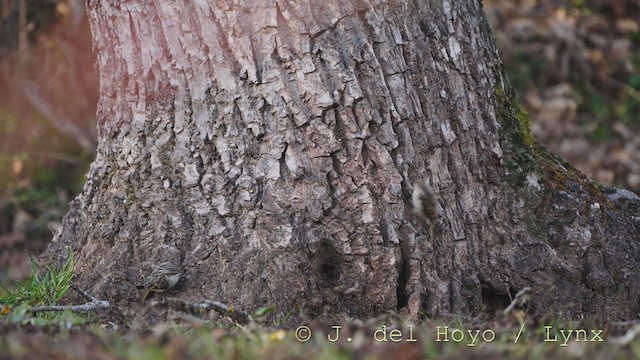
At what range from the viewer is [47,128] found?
8.10 metres

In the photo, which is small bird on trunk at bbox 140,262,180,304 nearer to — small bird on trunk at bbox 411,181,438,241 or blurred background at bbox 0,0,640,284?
small bird on trunk at bbox 411,181,438,241

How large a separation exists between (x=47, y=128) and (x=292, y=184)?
5.22m

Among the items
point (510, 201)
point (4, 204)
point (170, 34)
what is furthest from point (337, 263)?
point (4, 204)

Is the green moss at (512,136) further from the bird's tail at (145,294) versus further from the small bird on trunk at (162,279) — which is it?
the bird's tail at (145,294)

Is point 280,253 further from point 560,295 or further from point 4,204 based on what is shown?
point 4,204

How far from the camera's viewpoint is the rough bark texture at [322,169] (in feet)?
11.5

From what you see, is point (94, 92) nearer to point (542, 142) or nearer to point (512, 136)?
point (542, 142)

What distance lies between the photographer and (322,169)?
11.6 feet

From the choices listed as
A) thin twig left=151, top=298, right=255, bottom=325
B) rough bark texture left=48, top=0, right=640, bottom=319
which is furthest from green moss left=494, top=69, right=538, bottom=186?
thin twig left=151, top=298, right=255, bottom=325

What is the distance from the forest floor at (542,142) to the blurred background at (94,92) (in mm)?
12

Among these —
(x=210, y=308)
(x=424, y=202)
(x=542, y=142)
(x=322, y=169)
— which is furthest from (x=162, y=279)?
(x=542, y=142)

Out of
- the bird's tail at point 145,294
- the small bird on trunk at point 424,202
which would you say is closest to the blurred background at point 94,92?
the bird's tail at point 145,294

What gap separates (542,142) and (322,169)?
5.53m

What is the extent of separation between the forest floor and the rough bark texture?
236 mm
